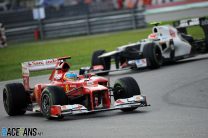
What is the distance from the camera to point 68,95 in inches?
540

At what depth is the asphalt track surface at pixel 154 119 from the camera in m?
11.1

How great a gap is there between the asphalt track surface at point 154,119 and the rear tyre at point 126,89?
321 millimetres

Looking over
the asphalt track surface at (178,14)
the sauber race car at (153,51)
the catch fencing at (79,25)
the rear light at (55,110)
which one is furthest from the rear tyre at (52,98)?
the catch fencing at (79,25)

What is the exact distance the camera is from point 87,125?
12289 millimetres

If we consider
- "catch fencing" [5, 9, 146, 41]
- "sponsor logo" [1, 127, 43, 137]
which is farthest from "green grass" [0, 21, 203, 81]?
"sponsor logo" [1, 127, 43, 137]

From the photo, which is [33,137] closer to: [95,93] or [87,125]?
[87,125]

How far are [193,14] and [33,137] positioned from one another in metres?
29.4

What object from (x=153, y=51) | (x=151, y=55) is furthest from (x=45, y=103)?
(x=153, y=51)

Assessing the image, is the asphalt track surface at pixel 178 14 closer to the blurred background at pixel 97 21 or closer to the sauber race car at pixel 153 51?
the blurred background at pixel 97 21

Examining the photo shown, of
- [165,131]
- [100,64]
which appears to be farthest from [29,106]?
[100,64]

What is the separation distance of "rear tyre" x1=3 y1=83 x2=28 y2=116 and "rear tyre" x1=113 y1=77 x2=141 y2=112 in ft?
6.12

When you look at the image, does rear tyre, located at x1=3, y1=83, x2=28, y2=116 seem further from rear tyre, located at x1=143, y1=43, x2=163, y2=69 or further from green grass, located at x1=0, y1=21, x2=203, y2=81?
green grass, located at x1=0, y1=21, x2=203, y2=81

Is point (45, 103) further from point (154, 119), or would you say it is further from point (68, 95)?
point (154, 119)

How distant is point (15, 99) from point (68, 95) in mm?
1256
